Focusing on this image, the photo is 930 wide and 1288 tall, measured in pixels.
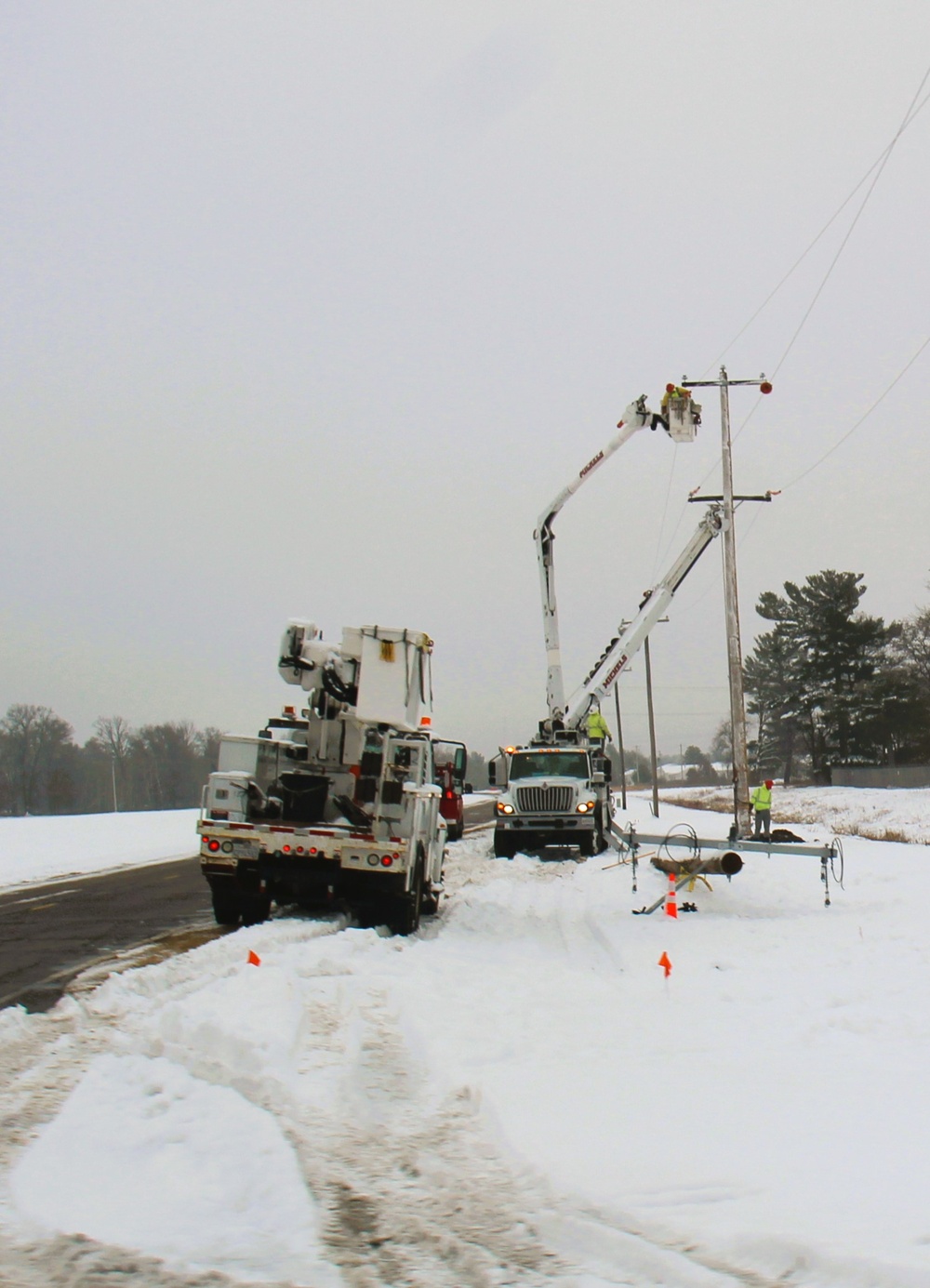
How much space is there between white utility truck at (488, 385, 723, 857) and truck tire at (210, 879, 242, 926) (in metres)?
11.3

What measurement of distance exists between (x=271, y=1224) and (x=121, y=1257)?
580 millimetres

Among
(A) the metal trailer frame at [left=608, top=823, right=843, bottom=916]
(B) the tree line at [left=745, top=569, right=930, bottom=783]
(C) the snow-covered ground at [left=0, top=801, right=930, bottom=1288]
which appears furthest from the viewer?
(B) the tree line at [left=745, top=569, right=930, bottom=783]

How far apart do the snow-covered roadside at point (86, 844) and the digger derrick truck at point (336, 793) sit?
8835mm

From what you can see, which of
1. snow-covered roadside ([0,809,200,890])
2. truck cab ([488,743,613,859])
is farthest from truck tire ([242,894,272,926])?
truck cab ([488,743,613,859])

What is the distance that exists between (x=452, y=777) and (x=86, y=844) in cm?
1834

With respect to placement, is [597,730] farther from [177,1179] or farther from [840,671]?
[840,671]

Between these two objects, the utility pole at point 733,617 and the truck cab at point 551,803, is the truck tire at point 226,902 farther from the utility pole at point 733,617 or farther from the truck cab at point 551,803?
the utility pole at point 733,617

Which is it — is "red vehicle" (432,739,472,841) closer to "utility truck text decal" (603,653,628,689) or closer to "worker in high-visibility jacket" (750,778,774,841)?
"utility truck text decal" (603,653,628,689)

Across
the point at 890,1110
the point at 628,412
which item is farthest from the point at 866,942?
the point at 628,412

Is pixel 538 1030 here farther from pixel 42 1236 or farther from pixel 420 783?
pixel 420 783

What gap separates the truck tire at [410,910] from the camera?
40.3 ft

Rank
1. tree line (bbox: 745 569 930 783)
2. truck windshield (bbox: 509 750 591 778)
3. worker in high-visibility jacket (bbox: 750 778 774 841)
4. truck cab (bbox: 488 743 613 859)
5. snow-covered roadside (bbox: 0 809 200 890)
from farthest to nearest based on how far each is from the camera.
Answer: tree line (bbox: 745 569 930 783)
worker in high-visibility jacket (bbox: 750 778 774 841)
truck windshield (bbox: 509 750 591 778)
truck cab (bbox: 488 743 613 859)
snow-covered roadside (bbox: 0 809 200 890)

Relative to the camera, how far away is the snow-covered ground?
4.04m

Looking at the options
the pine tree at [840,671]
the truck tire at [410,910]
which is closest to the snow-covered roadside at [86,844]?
the truck tire at [410,910]
